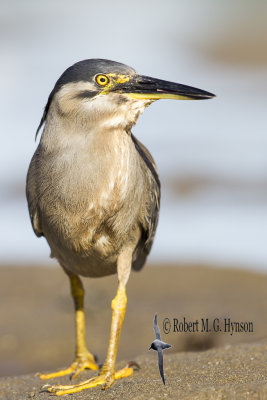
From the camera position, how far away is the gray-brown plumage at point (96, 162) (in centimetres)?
548

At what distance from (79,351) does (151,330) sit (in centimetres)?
204

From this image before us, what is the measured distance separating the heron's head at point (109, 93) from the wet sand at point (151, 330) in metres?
1.96

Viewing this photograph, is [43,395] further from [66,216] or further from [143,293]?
[143,293]

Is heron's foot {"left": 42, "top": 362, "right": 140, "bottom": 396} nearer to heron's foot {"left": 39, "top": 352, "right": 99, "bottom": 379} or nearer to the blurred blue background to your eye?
heron's foot {"left": 39, "top": 352, "right": 99, "bottom": 379}

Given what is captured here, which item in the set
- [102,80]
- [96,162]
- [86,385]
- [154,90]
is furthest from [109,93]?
[86,385]

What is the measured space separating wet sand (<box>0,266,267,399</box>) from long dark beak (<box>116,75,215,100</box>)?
2063mm

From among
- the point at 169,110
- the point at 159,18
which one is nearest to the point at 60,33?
the point at 159,18

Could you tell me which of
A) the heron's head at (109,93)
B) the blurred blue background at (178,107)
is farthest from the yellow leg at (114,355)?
the blurred blue background at (178,107)

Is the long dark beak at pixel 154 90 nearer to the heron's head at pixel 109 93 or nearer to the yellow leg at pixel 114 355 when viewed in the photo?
the heron's head at pixel 109 93

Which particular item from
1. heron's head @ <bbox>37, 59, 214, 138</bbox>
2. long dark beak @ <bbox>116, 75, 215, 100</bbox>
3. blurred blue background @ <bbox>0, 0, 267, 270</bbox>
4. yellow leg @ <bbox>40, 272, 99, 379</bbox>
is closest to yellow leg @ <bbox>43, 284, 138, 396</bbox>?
yellow leg @ <bbox>40, 272, 99, 379</bbox>

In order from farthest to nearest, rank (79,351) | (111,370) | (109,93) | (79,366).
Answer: (79,351)
(79,366)
(111,370)
(109,93)

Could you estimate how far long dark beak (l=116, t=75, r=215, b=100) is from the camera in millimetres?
5484

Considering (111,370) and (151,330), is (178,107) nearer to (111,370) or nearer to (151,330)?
(151,330)

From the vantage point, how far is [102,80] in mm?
5527
